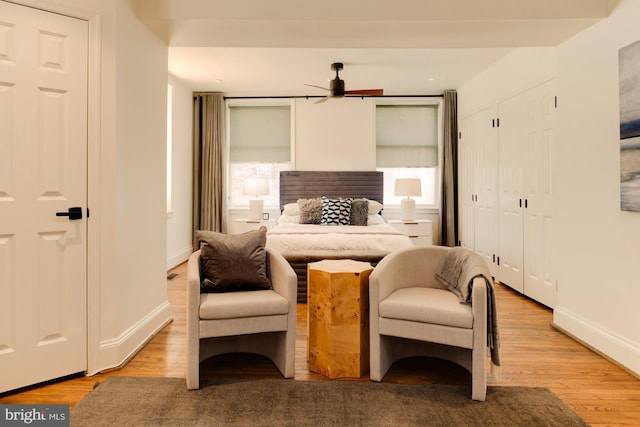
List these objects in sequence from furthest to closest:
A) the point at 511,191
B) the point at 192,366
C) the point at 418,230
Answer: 1. the point at 418,230
2. the point at 511,191
3. the point at 192,366

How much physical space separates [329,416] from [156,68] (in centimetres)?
276

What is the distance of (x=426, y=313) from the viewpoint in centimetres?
232

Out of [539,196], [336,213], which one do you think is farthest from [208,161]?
[539,196]

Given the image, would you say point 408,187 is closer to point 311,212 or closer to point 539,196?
point 311,212

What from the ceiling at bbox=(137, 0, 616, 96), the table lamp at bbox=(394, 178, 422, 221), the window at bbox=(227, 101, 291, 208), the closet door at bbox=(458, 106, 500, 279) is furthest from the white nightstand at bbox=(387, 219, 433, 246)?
the ceiling at bbox=(137, 0, 616, 96)

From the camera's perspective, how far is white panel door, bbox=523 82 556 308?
12.9 feet

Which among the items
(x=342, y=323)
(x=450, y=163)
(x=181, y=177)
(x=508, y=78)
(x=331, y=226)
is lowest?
(x=342, y=323)

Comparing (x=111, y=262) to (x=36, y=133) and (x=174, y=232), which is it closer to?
(x=36, y=133)

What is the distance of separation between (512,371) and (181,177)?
5.18 m

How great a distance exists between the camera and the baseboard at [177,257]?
5814 mm

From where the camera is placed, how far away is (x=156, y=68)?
127 inches

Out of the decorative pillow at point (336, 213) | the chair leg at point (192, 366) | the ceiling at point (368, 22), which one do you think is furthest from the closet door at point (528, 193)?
the chair leg at point (192, 366)

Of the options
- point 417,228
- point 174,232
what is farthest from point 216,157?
point 417,228

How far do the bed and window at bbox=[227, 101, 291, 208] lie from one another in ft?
1.29
